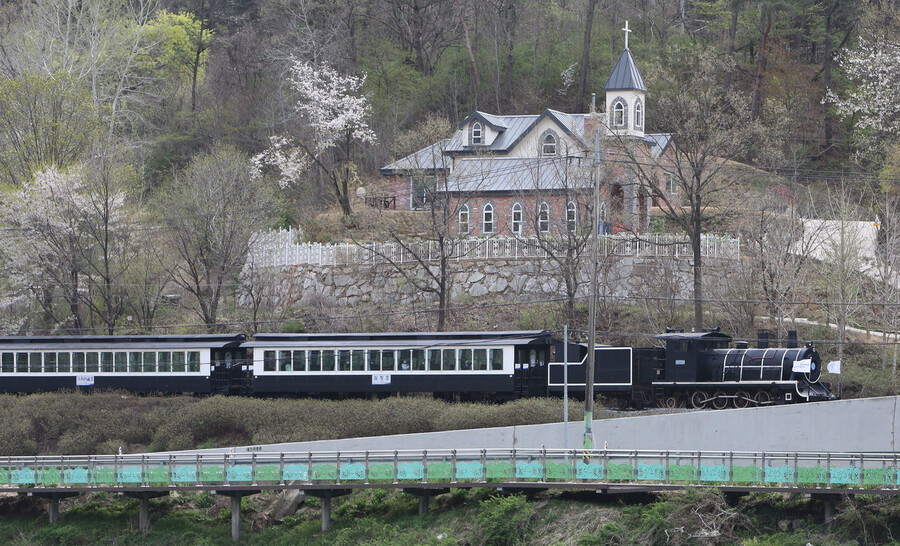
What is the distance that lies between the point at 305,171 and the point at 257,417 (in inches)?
1189

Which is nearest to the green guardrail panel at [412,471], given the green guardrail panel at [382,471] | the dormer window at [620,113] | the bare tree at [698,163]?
the green guardrail panel at [382,471]

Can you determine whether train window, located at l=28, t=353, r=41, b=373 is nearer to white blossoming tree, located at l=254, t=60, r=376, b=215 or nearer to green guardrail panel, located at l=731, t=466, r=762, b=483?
white blossoming tree, located at l=254, t=60, r=376, b=215

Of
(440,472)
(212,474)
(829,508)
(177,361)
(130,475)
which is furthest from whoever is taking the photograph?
(177,361)

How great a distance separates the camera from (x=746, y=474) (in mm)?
26750

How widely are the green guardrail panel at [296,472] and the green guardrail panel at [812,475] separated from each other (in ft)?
42.7

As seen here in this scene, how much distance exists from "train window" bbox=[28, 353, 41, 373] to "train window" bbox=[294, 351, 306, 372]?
→ 35.3 feet

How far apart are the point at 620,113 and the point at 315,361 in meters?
23.5

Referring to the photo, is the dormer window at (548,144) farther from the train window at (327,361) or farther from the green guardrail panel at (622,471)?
the green guardrail panel at (622,471)

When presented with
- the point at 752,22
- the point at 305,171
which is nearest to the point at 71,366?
the point at 305,171

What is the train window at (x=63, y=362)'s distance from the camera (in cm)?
4188

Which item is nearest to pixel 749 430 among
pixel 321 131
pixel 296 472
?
pixel 296 472

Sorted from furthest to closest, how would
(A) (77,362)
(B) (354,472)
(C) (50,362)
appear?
1. (C) (50,362)
2. (A) (77,362)
3. (B) (354,472)

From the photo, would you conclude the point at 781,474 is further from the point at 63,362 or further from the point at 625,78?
the point at 625,78

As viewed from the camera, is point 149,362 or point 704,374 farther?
point 149,362
